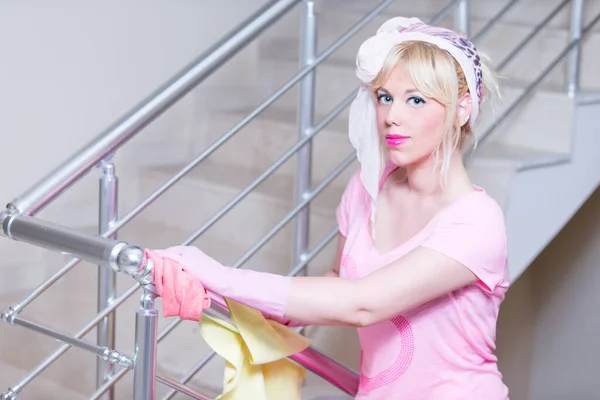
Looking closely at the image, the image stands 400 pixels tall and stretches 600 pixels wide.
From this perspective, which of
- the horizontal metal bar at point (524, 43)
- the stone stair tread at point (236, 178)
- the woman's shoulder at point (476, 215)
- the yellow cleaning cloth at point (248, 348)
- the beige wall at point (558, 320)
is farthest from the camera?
the beige wall at point (558, 320)

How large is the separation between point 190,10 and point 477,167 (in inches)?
57.6

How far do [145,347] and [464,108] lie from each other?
30.2 inches

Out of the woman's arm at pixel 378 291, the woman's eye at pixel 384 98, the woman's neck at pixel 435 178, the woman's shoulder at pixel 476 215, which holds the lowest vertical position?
the woman's arm at pixel 378 291

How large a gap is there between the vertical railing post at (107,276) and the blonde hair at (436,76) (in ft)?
1.85

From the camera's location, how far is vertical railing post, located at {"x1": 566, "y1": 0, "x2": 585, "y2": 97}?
2537mm

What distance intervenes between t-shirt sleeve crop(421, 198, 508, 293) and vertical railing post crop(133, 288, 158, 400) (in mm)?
527

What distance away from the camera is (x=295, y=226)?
248 centimetres

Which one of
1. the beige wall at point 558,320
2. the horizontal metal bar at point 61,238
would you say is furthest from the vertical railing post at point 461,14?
the horizontal metal bar at point 61,238

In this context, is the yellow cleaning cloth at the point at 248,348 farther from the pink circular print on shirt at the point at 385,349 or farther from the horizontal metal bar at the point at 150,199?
the horizontal metal bar at the point at 150,199

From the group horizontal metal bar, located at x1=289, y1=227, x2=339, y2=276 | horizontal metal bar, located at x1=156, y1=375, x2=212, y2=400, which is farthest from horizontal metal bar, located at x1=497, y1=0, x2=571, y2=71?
horizontal metal bar, located at x1=156, y1=375, x2=212, y2=400

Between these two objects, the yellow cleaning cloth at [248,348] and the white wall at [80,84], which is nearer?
the yellow cleaning cloth at [248,348]

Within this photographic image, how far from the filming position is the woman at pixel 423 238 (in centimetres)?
163

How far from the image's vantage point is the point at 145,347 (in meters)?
1.40

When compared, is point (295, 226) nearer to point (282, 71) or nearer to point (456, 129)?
point (456, 129)
